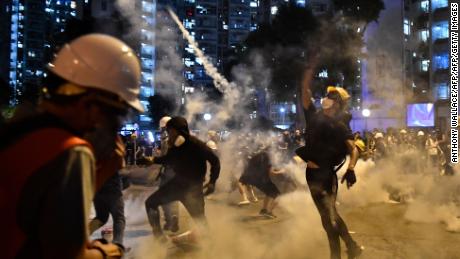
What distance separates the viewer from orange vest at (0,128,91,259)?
1.47 m

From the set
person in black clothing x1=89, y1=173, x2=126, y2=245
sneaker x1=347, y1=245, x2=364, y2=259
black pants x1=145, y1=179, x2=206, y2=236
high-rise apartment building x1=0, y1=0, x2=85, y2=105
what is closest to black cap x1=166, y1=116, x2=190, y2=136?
black pants x1=145, y1=179, x2=206, y2=236

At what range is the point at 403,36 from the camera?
5428 cm

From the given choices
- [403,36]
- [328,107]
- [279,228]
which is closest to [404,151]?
[279,228]

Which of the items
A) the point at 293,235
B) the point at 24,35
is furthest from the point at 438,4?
the point at 24,35

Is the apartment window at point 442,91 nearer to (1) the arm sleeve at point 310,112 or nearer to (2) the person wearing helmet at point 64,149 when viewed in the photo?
(1) the arm sleeve at point 310,112

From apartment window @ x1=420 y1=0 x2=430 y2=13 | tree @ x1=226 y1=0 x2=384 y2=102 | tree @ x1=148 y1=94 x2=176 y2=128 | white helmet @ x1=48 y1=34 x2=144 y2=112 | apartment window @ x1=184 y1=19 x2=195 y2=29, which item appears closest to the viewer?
white helmet @ x1=48 y1=34 x2=144 y2=112

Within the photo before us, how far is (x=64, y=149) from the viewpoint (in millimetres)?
1479

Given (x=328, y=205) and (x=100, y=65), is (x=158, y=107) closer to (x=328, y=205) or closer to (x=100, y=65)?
(x=328, y=205)

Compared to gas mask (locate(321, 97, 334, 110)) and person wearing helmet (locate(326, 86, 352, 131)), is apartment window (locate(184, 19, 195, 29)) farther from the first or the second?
gas mask (locate(321, 97, 334, 110))

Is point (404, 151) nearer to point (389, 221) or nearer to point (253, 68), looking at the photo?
point (389, 221)

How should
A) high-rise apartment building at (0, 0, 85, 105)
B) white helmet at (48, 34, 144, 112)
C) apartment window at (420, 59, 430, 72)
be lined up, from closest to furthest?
1. white helmet at (48, 34, 144, 112)
2. apartment window at (420, 59, 430, 72)
3. high-rise apartment building at (0, 0, 85, 105)

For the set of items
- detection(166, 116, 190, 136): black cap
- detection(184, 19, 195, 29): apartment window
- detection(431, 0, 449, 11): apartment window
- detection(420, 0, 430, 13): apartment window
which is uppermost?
detection(184, 19, 195, 29): apartment window

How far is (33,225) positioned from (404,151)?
68.1 ft

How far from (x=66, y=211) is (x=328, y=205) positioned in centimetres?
387
